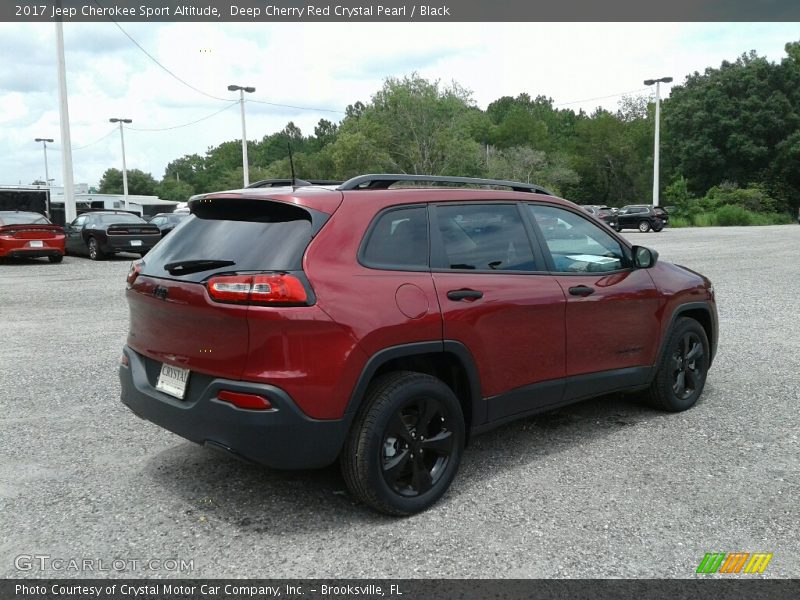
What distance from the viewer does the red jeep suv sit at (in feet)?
10.9

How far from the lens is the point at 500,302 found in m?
4.04

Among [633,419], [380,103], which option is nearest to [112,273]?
[633,419]

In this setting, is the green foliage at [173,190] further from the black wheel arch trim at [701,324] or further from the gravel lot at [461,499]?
the black wheel arch trim at [701,324]

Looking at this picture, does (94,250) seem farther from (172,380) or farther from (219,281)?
(219,281)

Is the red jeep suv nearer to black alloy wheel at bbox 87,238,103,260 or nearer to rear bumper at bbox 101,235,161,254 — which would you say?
rear bumper at bbox 101,235,161,254

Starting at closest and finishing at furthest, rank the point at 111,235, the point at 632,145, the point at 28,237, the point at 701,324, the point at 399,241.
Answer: the point at 399,241, the point at 701,324, the point at 28,237, the point at 111,235, the point at 632,145

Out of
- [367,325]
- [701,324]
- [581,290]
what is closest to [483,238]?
[581,290]

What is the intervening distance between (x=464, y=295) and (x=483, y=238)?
0.48 m

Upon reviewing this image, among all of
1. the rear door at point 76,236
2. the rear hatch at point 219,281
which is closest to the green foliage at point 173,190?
the rear door at point 76,236

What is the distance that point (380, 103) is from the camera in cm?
7162

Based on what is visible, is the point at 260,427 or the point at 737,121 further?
the point at 737,121

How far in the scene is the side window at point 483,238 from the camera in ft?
13.1

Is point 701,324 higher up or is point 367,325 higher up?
point 367,325

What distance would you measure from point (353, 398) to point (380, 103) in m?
71.1
